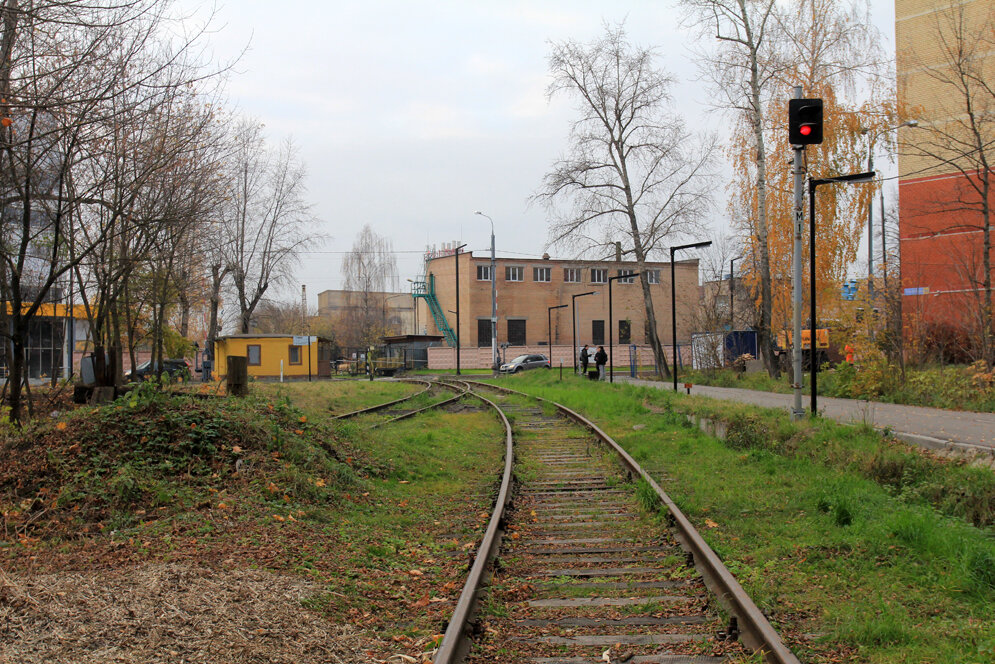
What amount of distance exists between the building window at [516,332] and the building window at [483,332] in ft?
7.67

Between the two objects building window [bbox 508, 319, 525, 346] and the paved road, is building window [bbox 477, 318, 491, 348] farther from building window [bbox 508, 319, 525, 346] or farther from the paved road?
the paved road

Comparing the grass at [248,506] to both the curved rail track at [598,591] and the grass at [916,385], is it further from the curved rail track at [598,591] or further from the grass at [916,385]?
the grass at [916,385]

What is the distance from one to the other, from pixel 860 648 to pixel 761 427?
8.87 metres

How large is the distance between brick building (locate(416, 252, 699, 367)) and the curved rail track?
61384 millimetres

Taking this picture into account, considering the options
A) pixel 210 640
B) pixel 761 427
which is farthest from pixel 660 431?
pixel 210 640

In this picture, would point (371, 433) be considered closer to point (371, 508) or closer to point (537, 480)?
point (537, 480)

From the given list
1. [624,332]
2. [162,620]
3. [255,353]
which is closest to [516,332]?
[624,332]

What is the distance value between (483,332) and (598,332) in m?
12.5

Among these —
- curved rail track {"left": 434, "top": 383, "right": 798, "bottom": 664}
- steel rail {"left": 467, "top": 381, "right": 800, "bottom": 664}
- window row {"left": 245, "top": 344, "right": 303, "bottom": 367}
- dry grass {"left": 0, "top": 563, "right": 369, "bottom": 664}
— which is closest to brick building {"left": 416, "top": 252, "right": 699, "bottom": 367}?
window row {"left": 245, "top": 344, "right": 303, "bottom": 367}

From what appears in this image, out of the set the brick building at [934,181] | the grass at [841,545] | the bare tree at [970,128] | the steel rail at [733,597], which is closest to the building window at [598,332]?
the brick building at [934,181]

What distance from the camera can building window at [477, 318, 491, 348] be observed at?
7175 centimetres

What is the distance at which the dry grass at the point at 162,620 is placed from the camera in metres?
4.30

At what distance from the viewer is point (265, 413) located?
1127 centimetres

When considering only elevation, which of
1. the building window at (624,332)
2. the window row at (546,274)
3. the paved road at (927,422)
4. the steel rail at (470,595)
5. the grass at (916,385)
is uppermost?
the window row at (546,274)
